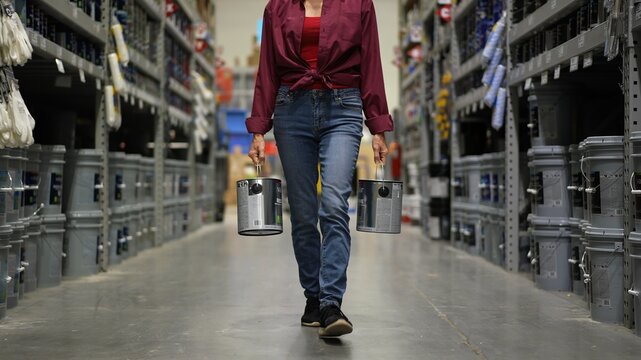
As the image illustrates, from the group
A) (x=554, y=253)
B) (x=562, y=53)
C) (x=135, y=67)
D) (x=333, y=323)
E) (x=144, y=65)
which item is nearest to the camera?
(x=333, y=323)

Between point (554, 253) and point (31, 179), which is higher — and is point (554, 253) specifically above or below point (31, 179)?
below

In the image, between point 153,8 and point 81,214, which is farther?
point 153,8

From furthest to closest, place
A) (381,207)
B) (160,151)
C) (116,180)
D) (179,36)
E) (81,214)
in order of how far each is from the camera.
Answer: (179,36) → (160,151) → (116,180) → (81,214) → (381,207)

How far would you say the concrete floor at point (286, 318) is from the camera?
2943 mm

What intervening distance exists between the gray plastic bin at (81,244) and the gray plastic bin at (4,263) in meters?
1.82

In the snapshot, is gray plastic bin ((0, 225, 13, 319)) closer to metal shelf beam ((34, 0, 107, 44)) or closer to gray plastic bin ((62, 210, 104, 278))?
metal shelf beam ((34, 0, 107, 44))

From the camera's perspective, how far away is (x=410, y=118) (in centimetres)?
1244

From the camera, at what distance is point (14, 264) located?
13.2 feet

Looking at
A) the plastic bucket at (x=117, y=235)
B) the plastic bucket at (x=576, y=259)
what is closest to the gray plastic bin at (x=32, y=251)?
the plastic bucket at (x=117, y=235)

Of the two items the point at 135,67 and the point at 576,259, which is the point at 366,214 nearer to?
the point at 576,259

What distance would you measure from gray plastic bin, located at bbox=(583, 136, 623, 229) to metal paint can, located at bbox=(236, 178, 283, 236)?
169cm

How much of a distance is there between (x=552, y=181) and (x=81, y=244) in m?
3.39

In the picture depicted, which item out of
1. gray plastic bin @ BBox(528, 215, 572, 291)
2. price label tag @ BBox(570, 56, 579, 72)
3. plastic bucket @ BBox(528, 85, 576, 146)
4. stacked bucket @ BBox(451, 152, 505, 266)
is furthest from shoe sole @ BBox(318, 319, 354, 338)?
stacked bucket @ BBox(451, 152, 505, 266)

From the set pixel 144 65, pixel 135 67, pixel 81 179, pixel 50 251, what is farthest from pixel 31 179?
pixel 144 65
